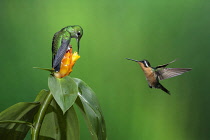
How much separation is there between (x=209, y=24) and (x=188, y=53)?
18cm

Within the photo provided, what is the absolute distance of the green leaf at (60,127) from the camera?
2.75ft

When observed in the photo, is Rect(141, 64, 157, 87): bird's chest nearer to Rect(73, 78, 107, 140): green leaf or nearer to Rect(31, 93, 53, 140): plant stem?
Rect(73, 78, 107, 140): green leaf

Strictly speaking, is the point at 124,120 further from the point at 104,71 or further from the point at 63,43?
the point at 63,43

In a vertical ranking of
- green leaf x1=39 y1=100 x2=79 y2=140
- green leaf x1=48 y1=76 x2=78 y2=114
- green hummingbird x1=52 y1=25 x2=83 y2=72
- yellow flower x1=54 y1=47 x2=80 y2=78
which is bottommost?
green leaf x1=39 y1=100 x2=79 y2=140

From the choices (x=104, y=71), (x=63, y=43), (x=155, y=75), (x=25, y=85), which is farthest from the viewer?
(x=104, y=71)

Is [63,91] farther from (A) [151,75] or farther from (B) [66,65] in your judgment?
(A) [151,75]

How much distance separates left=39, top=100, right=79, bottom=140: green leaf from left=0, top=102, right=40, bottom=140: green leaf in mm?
57

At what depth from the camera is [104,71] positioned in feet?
4.22

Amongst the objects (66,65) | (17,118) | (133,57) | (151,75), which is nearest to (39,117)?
(17,118)

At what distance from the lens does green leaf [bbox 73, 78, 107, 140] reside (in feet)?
2.55

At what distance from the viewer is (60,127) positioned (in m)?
0.84

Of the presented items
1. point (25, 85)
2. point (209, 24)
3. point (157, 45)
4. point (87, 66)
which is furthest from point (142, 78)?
point (25, 85)

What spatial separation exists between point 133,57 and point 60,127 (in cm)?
58

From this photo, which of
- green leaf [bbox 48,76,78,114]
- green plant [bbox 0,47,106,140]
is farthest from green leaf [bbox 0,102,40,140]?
green leaf [bbox 48,76,78,114]
